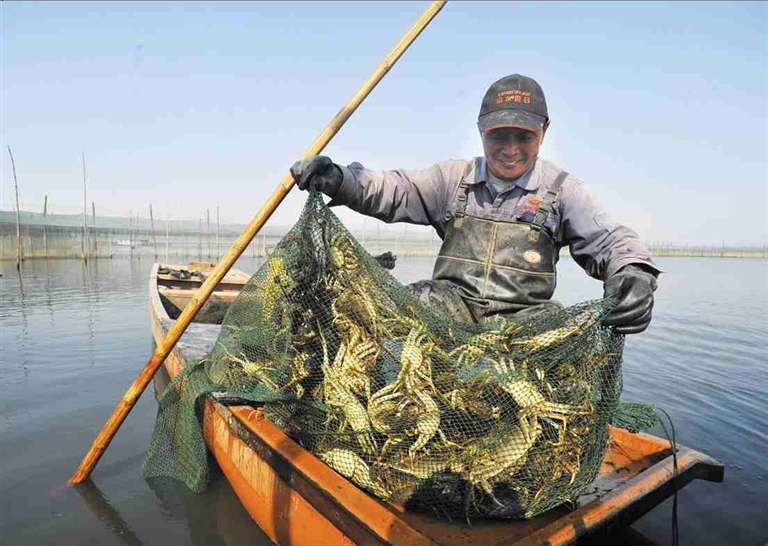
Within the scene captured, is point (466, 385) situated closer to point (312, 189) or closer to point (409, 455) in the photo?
point (409, 455)

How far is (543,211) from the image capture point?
9.64ft

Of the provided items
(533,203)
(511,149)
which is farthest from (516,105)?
(533,203)

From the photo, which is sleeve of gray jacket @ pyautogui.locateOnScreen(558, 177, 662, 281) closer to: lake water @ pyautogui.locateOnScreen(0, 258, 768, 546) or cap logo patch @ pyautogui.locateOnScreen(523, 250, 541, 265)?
cap logo patch @ pyautogui.locateOnScreen(523, 250, 541, 265)

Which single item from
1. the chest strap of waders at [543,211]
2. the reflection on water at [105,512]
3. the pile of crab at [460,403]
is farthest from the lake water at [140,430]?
the chest strap of waders at [543,211]

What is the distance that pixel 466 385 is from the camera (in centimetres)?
227

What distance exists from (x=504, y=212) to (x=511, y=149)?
16.5 inches

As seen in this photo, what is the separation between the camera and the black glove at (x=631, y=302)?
2252 millimetres

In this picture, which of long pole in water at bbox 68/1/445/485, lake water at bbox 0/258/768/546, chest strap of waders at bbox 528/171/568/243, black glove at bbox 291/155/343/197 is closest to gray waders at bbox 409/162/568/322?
chest strap of waders at bbox 528/171/568/243

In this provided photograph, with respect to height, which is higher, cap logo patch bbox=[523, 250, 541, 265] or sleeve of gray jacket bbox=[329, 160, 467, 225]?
sleeve of gray jacket bbox=[329, 160, 467, 225]

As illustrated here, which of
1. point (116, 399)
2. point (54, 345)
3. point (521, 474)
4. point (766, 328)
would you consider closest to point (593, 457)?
point (521, 474)

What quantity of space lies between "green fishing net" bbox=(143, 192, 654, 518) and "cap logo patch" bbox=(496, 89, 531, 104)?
136 cm

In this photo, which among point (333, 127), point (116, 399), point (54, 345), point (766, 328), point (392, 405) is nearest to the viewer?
point (392, 405)

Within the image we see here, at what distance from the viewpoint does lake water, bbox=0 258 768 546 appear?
11.1 ft

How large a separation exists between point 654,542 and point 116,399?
585cm
